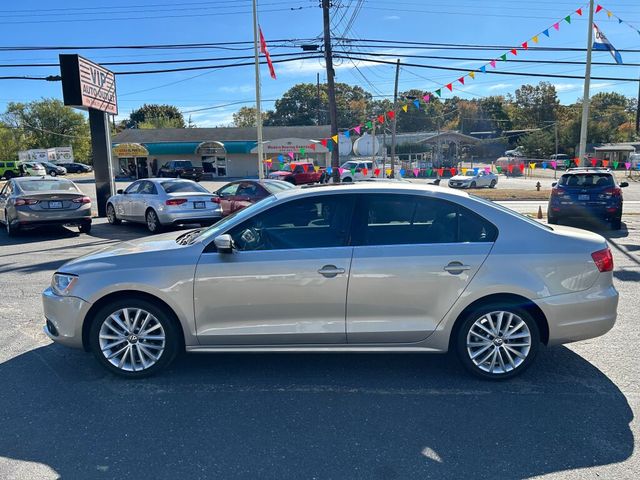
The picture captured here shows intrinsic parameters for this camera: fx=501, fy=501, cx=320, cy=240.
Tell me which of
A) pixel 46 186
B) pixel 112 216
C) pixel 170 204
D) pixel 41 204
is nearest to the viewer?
pixel 41 204

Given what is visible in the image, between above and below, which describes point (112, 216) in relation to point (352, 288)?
below

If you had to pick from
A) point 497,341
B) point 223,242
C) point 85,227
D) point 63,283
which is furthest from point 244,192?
point 497,341

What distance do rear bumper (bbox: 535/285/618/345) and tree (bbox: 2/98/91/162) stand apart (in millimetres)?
82249

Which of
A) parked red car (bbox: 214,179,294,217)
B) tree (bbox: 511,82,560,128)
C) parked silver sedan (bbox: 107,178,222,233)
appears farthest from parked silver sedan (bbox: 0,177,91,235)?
tree (bbox: 511,82,560,128)

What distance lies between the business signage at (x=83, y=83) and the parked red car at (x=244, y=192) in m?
5.43

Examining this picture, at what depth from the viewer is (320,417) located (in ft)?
11.5

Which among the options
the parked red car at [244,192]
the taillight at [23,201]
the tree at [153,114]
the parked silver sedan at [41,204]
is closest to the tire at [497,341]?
the parked red car at [244,192]

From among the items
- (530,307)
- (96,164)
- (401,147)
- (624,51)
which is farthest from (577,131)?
(530,307)

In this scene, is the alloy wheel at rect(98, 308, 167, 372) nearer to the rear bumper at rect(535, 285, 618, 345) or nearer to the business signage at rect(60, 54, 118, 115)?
the rear bumper at rect(535, 285, 618, 345)

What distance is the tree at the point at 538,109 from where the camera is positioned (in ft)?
301

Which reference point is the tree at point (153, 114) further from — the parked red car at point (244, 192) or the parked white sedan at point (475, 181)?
the parked red car at point (244, 192)

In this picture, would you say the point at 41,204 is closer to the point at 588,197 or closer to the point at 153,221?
the point at 153,221

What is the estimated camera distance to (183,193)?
12.5 meters

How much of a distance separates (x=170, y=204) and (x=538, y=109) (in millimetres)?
94635
